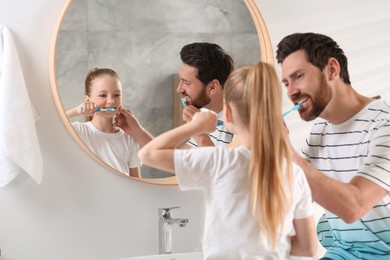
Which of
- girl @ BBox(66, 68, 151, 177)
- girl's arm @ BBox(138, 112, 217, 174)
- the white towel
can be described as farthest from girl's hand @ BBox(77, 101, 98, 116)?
girl's arm @ BBox(138, 112, 217, 174)

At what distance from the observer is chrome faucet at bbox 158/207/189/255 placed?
2.08 m

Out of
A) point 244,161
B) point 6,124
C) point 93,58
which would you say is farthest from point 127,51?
point 244,161

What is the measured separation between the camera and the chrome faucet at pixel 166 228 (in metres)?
2.08

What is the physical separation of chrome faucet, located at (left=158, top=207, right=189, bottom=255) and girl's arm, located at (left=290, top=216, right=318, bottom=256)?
1.63ft

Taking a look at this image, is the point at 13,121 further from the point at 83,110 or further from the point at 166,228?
the point at 166,228

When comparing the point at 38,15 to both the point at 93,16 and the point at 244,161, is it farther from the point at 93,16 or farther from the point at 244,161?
the point at 244,161

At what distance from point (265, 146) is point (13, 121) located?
0.74 metres

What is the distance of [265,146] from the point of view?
1544 millimetres

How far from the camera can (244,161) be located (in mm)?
1566

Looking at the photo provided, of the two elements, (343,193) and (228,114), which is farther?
(343,193)

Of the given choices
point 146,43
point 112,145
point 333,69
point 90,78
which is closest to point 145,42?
point 146,43

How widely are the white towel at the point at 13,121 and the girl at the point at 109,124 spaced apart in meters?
0.15

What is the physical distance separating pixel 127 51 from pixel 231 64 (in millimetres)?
372

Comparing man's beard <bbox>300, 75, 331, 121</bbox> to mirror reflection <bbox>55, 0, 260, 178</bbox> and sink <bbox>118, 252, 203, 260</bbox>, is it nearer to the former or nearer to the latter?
mirror reflection <bbox>55, 0, 260, 178</bbox>
